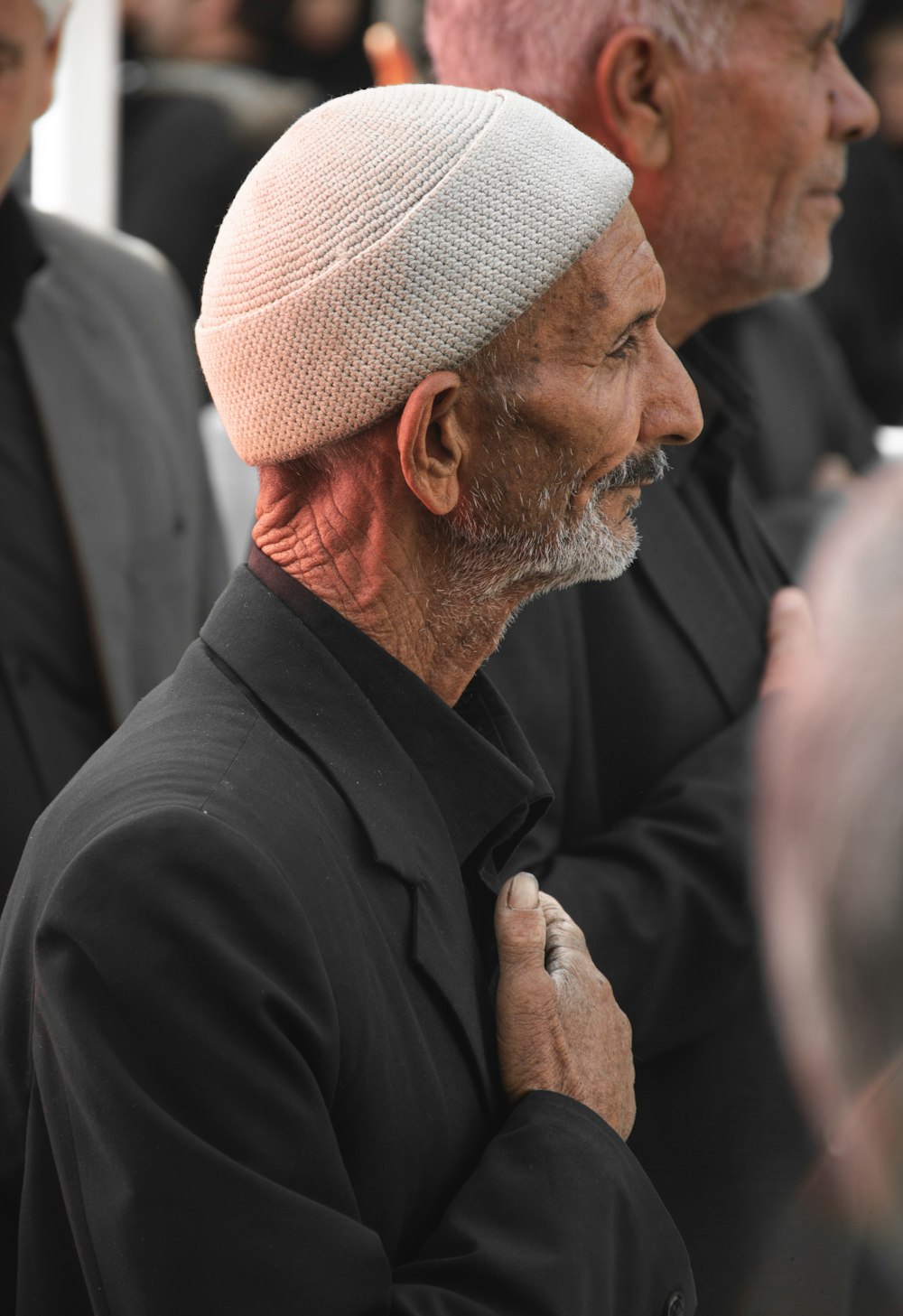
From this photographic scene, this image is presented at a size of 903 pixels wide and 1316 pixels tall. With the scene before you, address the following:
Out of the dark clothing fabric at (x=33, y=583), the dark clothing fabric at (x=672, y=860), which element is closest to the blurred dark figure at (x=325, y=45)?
the dark clothing fabric at (x=33, y=583)

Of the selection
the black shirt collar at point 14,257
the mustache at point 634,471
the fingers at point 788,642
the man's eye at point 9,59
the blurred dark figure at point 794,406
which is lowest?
the blurred dark figure at point 794,406

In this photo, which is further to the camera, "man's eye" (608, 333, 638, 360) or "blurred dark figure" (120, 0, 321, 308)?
"blurred dark figure" (120, 0, 321, 308)

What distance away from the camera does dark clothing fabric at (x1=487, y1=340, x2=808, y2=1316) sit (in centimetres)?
165

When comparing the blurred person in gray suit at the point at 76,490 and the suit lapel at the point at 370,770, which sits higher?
the suit lapel at the point at 370,770

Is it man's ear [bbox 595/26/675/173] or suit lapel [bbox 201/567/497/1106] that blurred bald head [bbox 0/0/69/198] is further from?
suit lapel [bbox 201/567/497/1106]

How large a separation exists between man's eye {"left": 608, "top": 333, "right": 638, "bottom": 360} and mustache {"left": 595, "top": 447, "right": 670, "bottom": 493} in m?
0.09

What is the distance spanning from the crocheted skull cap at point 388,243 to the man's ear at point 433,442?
0.6 inches

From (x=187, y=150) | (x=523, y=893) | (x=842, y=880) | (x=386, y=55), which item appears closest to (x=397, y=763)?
(x=523, y=893)

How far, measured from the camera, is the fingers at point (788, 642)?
1803mm

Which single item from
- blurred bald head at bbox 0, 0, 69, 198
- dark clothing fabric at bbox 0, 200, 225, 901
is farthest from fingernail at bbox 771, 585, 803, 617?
blurred bald head at bbox 0, 0, 69, 198

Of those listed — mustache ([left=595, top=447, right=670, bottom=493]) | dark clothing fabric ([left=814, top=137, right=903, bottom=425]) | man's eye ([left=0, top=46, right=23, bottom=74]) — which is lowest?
dark clothing fabric ([left=814, top=137, right=903, bottom=425])

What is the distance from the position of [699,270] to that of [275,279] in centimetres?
→ 81

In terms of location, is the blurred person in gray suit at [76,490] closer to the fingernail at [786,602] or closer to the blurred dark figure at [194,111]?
the fingernail at [786,602]

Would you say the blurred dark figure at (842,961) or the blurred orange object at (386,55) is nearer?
the blurred dark figure at (842,961)
